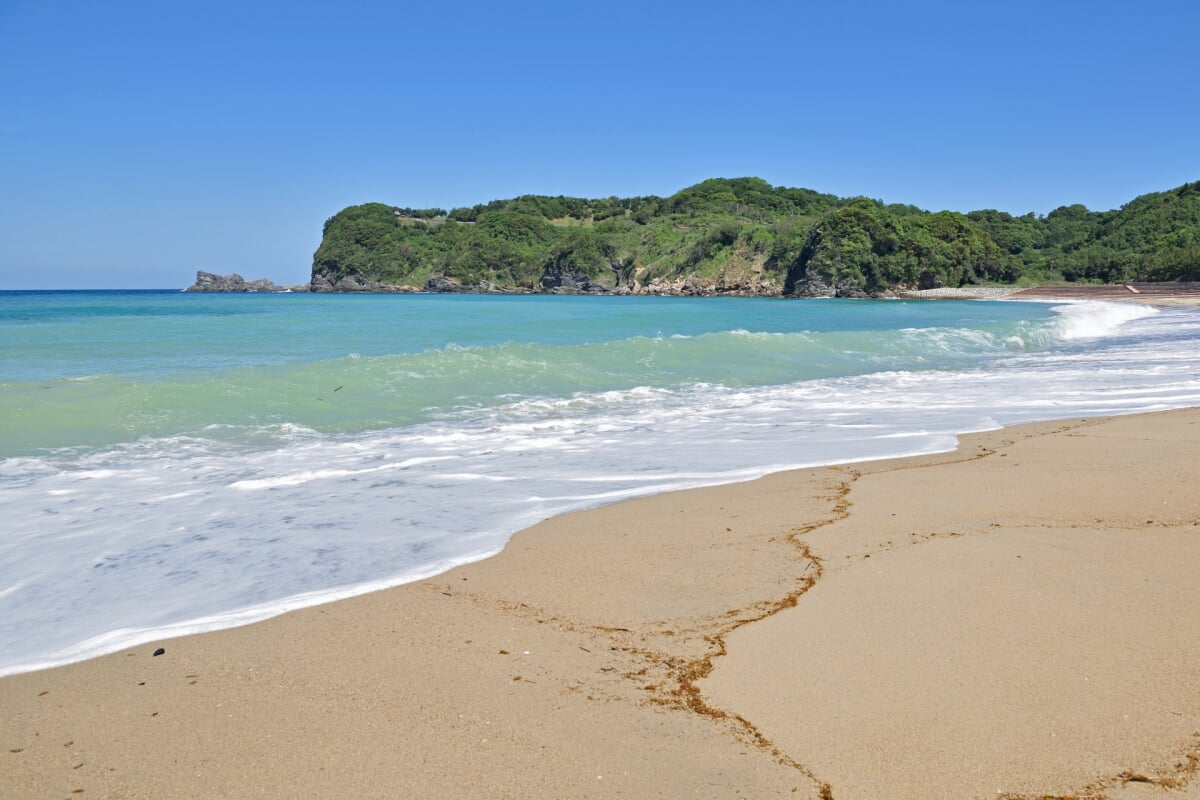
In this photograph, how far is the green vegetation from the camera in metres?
85.4

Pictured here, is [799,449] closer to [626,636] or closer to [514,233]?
[626,636]

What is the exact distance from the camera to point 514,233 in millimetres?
134250

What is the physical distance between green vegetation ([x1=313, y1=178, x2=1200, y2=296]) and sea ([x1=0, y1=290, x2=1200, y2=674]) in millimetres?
70763

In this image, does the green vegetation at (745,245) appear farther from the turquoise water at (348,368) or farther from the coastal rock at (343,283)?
the turquoise water at (348,368)

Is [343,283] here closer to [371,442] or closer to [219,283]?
[219,283]

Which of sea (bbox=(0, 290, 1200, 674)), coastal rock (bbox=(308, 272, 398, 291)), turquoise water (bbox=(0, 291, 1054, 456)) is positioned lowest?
sea (bbox=(0, 290, 1200, 674))

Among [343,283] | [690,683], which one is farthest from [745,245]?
[690,683]

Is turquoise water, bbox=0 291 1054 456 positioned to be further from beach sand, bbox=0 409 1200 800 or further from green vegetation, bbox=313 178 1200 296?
green vegetation, bbox=313 178 1200 296

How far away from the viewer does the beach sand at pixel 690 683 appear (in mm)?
2008

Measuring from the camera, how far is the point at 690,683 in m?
2.47

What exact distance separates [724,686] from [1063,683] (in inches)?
38.7

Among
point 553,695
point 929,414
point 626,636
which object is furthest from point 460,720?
point 929,414

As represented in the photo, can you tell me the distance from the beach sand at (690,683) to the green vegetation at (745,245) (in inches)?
3099

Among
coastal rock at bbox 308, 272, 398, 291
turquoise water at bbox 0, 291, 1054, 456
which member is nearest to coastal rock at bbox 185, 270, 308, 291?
coastal rock at bbox 308, 272, 398, 291
